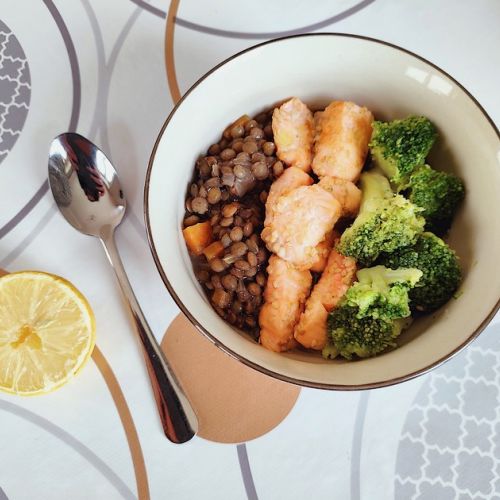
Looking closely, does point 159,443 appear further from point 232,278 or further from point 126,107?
point 126,107

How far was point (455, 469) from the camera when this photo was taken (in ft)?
4.16

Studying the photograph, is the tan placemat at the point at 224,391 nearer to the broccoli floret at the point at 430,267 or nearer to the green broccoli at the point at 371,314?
the green broccoli at the point at 371,314

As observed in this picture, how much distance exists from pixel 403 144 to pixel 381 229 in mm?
184

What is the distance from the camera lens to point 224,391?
1280 millimetres

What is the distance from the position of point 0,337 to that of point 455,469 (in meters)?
1.04

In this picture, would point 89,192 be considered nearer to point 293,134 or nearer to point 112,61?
point 112,61

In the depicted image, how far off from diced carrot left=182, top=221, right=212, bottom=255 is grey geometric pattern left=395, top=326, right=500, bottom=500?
0.58 meters

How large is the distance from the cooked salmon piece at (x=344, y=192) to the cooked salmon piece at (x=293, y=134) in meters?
0.08

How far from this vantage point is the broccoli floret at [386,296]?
3.61 feet

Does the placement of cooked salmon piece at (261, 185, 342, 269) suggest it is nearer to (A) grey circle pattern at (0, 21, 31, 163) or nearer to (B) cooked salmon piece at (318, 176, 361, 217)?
(B) cooked salmon piece at (318, 176, 361, 217)

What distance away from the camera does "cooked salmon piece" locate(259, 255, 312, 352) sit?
117cm

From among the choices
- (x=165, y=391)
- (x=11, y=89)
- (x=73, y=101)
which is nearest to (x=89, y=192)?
(x=73, y=101)

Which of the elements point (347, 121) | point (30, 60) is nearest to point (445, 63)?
point (347, 121)

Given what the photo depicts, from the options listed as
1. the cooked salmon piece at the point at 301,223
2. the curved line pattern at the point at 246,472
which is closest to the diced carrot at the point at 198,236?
the cooked salmon piece at the point at 301,223
